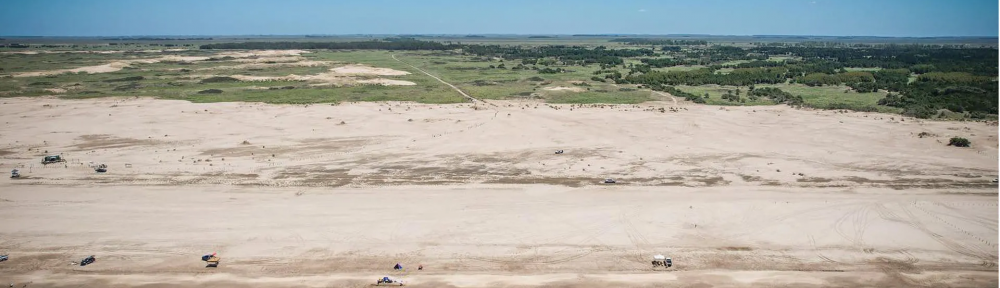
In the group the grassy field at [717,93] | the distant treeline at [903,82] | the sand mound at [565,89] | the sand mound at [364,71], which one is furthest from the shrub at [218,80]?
the grassy field at [717,93]

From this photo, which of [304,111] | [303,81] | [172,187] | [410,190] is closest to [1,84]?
[303,81]

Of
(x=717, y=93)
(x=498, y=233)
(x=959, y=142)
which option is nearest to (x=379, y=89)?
(x=717, y=93)

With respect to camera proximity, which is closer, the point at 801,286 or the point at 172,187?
the point at 801,286

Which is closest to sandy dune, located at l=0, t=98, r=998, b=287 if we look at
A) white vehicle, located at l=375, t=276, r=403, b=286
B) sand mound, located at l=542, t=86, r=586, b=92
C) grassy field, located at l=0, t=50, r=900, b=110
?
white vehicle, located at l=375, t=276, r=403, b=286

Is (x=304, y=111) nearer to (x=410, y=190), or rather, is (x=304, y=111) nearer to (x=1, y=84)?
(x=410, y=190)

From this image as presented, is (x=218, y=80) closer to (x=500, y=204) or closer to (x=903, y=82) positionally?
(x=500, y=204)

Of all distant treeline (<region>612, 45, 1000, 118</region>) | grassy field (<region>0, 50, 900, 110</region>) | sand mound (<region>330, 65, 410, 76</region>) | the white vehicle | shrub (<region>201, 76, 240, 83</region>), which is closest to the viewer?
the white vehicle

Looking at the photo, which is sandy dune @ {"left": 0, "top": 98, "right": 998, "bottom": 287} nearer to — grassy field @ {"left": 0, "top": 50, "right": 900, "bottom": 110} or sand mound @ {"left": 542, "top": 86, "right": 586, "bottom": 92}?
grassy field @ {"left": 0, "top": 50, "right": 900, "bottom": 110}

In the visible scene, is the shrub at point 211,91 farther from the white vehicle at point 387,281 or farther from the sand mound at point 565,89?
the white vehicle at point 387,281
